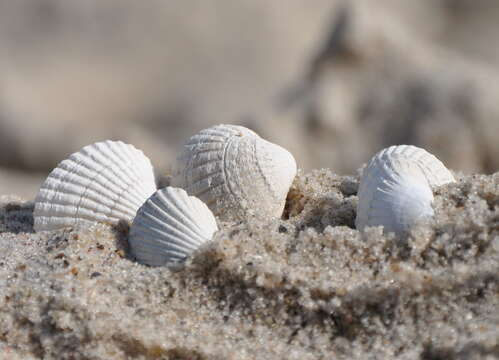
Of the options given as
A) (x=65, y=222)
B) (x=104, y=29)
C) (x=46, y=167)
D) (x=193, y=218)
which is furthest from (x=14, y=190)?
(x=193, y=218)

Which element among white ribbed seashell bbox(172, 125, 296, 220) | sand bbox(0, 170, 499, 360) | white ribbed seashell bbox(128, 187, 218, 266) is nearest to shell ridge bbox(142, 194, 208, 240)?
white ribbed seashell bbox(128, 187, 218, 266)

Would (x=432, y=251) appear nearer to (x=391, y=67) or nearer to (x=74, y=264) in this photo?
(x=74, y=264)

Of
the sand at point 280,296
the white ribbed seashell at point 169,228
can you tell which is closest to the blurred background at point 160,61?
the white ribbed seashell at point 169,228

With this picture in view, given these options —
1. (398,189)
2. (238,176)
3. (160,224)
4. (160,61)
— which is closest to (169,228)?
(160,224)

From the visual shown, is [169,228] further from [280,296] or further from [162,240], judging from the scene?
[280,296]

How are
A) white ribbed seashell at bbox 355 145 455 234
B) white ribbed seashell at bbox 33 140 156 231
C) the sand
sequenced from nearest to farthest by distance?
the sand → white ribbed seashell at bbox 355 145 455 234 → white ribbed seashell at bbox 33 140 156 231

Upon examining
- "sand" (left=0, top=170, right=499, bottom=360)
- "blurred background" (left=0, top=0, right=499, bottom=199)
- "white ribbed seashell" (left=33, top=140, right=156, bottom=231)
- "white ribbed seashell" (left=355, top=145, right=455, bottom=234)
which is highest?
"blurred background" (left=0, top=0, right=499, bottom=199)

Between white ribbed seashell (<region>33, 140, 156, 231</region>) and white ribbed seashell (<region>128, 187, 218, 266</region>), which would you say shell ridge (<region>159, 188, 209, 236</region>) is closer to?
white ribbed seashell (<region>128, 187, 218, 266</region>)
